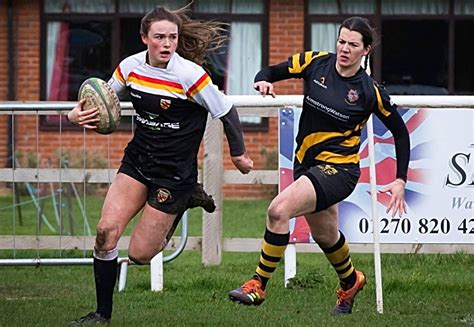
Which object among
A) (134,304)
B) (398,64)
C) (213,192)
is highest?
(398,64)

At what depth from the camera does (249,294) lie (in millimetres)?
8000

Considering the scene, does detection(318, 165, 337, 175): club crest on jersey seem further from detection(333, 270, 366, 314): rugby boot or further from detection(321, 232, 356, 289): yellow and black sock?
detection(333, 270, 366, 314): rugby boot

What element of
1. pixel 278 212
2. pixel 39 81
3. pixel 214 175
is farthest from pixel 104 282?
pixel 39 81

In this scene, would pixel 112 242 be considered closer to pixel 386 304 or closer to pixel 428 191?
pixel 386 304

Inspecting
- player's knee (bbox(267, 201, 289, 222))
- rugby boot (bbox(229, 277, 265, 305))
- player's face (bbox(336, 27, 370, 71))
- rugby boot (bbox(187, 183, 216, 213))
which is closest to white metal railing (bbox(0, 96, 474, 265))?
player's face (bbox(336, 27, 370, 71))

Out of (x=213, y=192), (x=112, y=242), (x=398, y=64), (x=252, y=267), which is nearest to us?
(x=112, y=242)

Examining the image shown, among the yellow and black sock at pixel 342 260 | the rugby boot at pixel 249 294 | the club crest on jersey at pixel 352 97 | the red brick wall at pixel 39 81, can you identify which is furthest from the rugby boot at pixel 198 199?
the red brick wall at pixel 39 81

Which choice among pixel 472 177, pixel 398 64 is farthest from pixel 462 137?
pixel 398 64

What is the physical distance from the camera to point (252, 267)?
38.0 feet

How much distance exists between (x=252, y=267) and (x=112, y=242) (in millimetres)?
3749

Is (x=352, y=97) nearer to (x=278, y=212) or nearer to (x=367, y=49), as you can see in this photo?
(x=367, y=49)

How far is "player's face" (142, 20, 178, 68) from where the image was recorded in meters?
7.85

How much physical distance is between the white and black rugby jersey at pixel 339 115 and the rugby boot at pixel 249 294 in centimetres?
94

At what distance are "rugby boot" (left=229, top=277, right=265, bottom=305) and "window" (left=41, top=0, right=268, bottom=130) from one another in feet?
34.5
